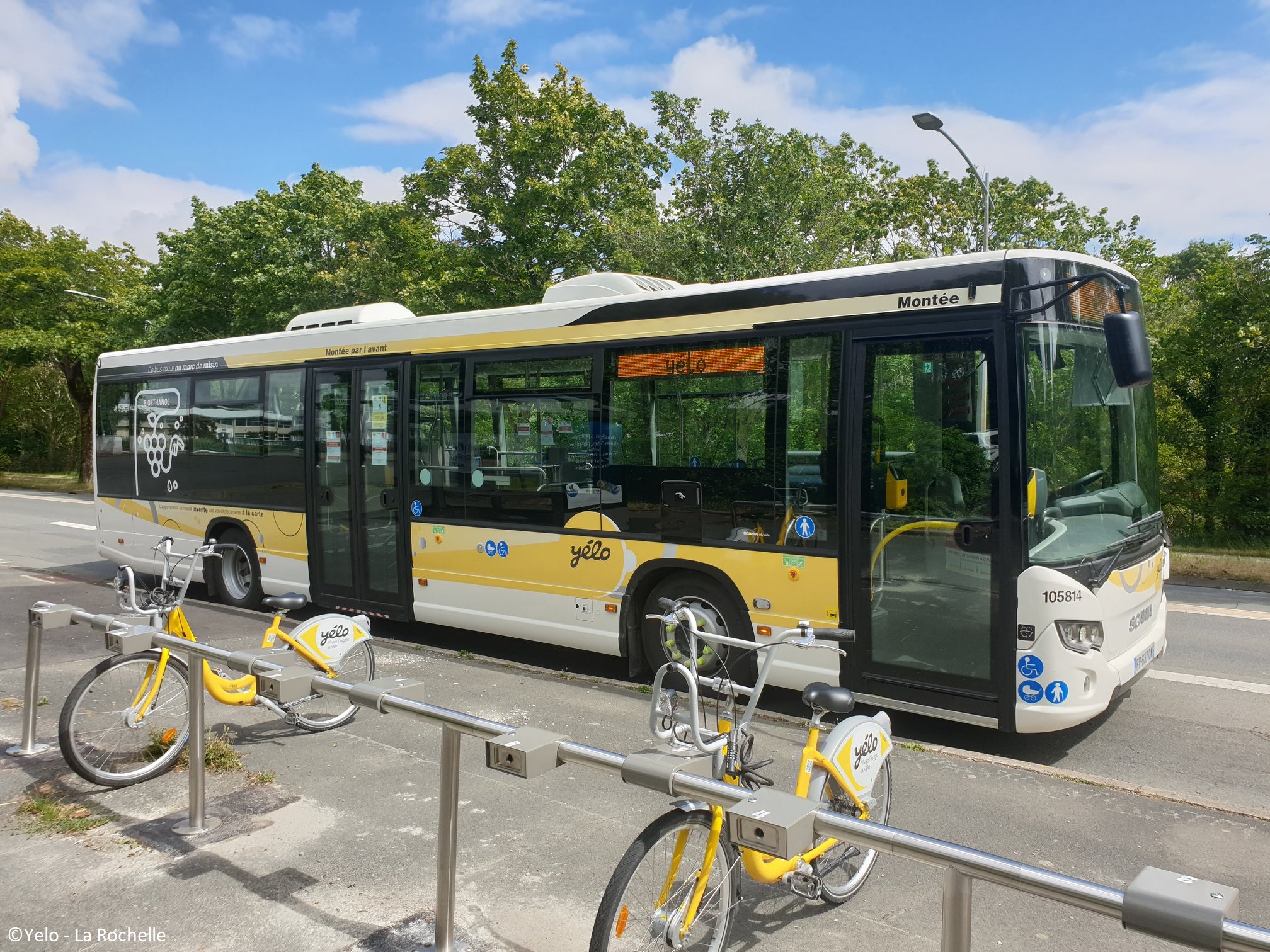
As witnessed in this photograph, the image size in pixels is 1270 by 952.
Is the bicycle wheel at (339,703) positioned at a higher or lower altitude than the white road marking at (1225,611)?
higher

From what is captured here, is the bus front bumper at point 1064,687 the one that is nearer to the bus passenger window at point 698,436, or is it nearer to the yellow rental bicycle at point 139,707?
the bus passenger window at point 698,436

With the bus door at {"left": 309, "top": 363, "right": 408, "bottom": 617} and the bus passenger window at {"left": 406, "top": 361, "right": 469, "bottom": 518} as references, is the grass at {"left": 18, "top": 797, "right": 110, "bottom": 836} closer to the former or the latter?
the bus passenger window at {"left": 406, "top": 361, "right": 469, "bottom": 518}

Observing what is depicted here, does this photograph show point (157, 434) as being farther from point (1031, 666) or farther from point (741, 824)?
point (741, 824)

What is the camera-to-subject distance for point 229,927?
3.62 meters

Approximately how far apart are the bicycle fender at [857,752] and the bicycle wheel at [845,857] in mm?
51

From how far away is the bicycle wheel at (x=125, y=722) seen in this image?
490 cm

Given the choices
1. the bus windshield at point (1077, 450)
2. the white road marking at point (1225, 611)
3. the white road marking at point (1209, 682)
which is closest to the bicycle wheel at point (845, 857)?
the bus windshield at point (1077, 450)

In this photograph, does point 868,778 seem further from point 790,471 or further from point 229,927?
point 790,471

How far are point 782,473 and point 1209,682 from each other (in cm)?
424

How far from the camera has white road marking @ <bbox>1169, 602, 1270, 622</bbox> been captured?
10469mm

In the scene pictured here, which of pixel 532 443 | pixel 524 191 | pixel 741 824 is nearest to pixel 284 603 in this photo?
pixel 532 443

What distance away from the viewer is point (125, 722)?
198 inches

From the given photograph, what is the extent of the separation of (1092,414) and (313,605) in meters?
7.97

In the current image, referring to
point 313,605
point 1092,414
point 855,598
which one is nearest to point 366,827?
point 855,598
